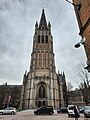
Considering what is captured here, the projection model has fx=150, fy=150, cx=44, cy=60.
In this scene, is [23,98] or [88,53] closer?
[88,53]

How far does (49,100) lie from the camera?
5434 centimetres

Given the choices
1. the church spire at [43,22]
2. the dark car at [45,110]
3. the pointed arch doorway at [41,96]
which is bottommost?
the dark car at [45,110]

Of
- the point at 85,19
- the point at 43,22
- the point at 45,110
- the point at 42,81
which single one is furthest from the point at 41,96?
the point at 85,19

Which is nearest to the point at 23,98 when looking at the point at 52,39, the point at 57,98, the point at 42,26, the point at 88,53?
the point at 57,98

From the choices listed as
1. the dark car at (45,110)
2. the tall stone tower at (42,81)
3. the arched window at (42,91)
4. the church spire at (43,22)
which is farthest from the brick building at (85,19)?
the church spire at (43,22)

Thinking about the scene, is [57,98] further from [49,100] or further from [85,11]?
[85,11]

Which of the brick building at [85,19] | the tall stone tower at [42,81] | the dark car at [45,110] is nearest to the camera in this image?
the brick building at [85,19]

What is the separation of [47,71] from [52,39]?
18.1 meters

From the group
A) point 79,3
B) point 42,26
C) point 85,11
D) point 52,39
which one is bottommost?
point 85,11

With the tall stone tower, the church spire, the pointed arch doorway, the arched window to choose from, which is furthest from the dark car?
the church spire

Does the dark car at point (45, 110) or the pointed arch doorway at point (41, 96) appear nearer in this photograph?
the dark car at point (45, 110)

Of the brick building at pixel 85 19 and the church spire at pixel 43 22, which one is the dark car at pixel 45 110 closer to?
the brick building at pixel 85 19

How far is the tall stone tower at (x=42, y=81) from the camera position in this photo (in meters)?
55.0

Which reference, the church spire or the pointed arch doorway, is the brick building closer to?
the pointed arch doorway
